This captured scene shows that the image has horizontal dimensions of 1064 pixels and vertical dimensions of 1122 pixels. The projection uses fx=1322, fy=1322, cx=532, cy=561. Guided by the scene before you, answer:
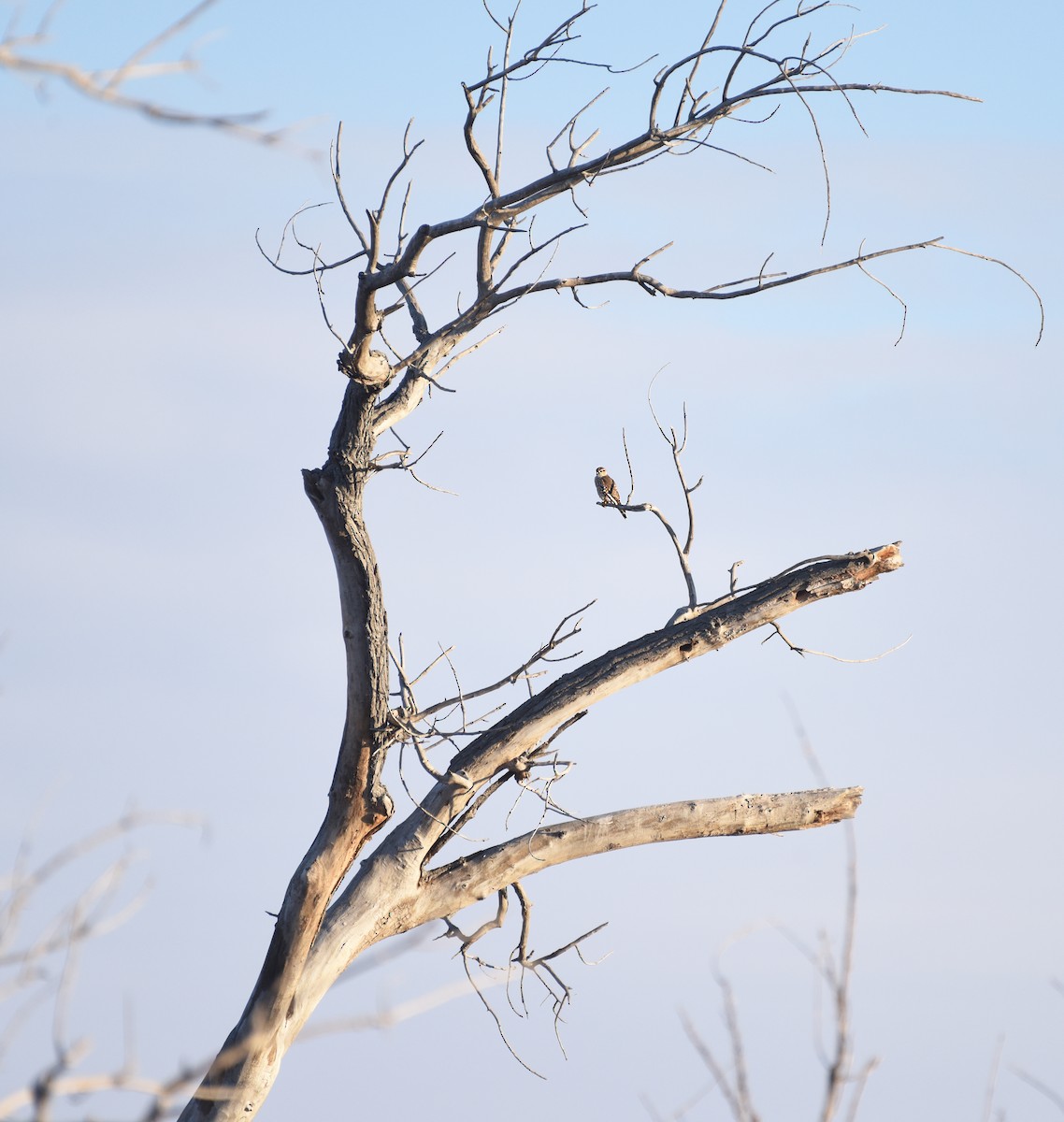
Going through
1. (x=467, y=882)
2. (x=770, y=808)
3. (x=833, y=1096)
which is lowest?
(x=833, y=1096)

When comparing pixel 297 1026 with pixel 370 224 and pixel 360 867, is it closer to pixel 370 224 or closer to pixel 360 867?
pixel 360 867

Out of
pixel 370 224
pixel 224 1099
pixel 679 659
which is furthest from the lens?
pixel 679 659

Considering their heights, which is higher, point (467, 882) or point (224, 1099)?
point (467, 882)

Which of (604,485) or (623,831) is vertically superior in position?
(604,485)

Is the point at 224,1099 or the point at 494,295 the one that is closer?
the point at 224,1099

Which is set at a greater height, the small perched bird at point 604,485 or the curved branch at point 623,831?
the small perched bird at point 604,485

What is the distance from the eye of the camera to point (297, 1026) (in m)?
5.10

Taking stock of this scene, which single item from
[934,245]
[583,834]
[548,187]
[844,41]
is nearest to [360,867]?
[583,834]

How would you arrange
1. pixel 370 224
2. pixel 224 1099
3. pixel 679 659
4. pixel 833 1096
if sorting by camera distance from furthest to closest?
pixel 679 659 → pixel 370 224 → pixel 224 1099 → pixel 833 1096

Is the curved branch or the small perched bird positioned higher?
the small perched bird

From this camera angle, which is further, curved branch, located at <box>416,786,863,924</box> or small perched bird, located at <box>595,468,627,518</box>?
small perched bird, located at <box>595,468,627,518</box>

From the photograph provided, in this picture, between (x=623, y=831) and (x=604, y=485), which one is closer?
(x=623, y=831)

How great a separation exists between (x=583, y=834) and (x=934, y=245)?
2.81 metres

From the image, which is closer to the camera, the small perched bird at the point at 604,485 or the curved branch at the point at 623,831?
the curved branch at the point at 623,831
